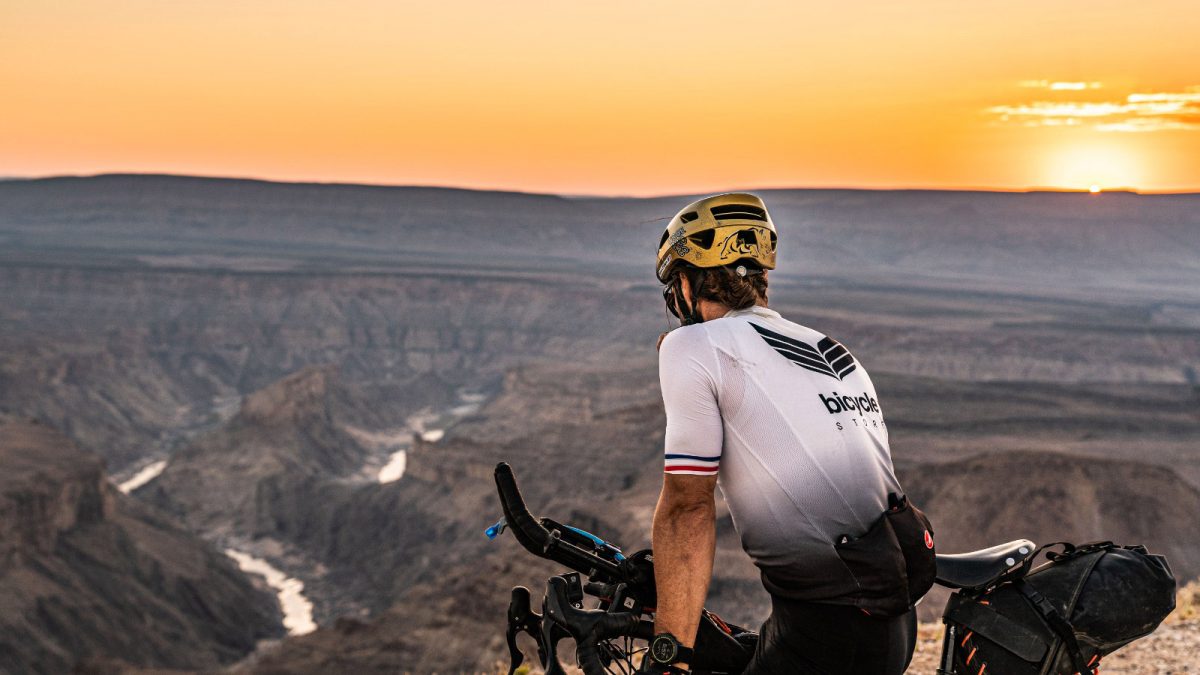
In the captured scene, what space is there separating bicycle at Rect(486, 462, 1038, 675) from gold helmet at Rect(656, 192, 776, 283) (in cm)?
108

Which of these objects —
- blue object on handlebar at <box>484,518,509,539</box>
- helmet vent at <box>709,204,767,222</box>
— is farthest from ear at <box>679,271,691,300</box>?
blue object on handlebar at <box>484,518,509,539</box>

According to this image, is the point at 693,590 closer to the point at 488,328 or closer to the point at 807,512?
the point at 807,512

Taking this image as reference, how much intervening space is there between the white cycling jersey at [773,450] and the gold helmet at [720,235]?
0.42 meters

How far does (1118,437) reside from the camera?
246 ft

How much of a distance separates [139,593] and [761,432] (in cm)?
6448

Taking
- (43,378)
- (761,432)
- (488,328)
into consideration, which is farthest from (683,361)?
(488,328)

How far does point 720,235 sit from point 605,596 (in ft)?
4.83

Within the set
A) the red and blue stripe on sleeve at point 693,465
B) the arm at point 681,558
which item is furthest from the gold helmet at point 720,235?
the arm at point 681,558

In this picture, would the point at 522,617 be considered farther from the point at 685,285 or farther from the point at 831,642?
the point at 685,285

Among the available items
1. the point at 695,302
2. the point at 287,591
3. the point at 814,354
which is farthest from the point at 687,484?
the point at 287,591

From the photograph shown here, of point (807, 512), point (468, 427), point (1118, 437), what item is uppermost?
point (807, 512)

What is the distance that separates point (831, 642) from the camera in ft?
13.9

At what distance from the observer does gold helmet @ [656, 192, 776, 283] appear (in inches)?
181

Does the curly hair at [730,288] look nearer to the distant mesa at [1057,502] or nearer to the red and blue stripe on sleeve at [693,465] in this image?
the red and blue stripe on sleeve at [693,465]
